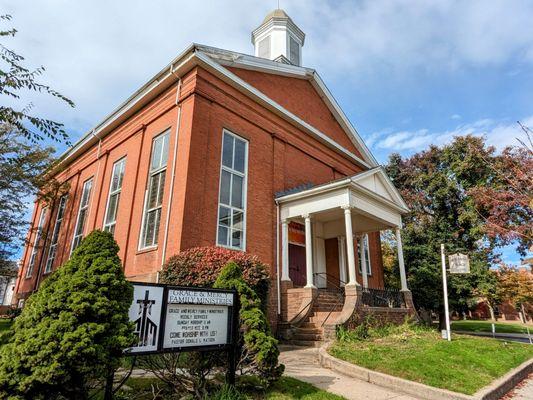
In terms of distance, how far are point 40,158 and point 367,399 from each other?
72.7 ft

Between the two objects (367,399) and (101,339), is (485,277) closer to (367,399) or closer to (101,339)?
(367,399)

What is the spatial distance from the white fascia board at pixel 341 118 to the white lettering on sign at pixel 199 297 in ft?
54.6

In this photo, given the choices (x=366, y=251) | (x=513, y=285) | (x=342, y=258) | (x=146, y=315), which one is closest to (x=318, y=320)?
(x=342, y=258)

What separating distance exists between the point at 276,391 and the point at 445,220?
2394cm

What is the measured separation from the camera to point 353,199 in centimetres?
1357

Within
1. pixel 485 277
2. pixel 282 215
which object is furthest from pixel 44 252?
pixel 485 277

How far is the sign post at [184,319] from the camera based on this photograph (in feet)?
14.5

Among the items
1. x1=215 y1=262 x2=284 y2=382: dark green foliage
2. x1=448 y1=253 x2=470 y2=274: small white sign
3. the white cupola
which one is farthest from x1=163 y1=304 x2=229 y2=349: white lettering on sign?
the white cupola

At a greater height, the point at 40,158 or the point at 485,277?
the point at 40,158

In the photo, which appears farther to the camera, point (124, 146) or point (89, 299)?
point (124, 146)

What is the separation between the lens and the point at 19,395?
11.1 ft

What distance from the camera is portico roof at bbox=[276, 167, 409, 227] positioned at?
44.2ft

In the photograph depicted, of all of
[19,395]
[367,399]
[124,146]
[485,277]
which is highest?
[124,146]

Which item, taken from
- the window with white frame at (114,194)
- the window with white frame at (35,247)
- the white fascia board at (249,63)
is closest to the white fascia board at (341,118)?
the white fascia board at (249,63)
